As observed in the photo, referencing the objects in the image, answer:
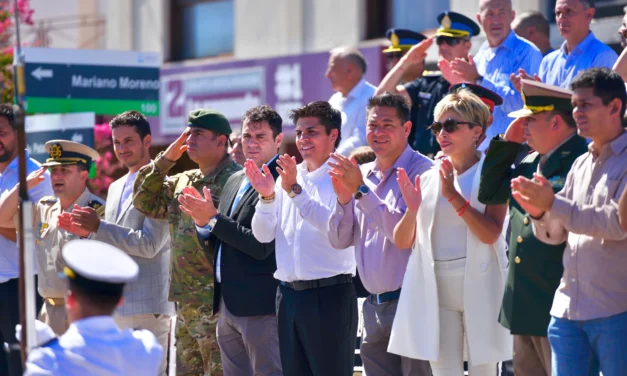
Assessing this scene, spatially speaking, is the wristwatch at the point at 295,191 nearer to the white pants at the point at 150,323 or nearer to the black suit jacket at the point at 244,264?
the black suit jacket at the point at 244,264

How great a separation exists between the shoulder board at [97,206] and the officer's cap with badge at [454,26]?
2.95 metres

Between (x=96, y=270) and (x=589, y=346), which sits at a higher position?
(x=96, y=270)

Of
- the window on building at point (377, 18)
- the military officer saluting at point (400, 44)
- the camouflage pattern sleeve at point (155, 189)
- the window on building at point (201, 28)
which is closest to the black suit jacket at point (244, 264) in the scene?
the camouflage pattern sleeve at point (155, 189)

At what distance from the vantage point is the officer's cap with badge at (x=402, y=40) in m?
8.96

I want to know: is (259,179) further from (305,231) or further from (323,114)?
(323,114)

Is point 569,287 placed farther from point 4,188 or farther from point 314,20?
point 314,20

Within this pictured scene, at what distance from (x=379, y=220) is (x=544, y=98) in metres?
1.14

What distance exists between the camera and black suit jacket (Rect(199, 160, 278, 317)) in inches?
259

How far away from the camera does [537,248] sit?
5211 millimetres

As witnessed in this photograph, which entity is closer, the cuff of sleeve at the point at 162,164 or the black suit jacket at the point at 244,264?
the black suit jacket at the point at 244,264

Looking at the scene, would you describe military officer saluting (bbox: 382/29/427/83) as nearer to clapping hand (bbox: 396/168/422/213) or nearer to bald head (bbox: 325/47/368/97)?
bald head (bbox: 325/47/368/97)

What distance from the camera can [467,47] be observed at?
27.7 feet

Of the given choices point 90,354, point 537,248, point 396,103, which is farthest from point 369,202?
point 90,354

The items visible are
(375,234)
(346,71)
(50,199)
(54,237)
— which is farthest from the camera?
(346,71)
